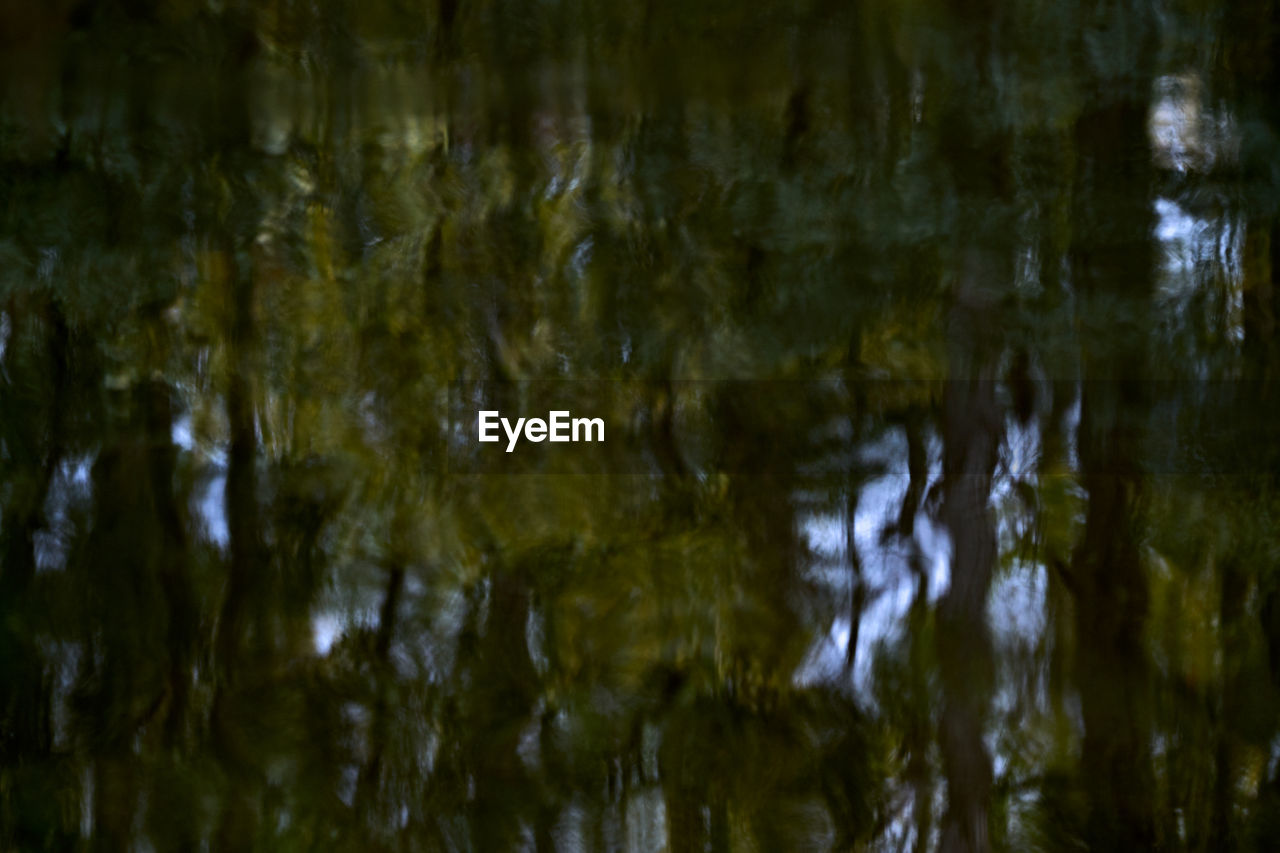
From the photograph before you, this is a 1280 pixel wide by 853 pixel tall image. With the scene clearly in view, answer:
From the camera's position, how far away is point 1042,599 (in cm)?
72

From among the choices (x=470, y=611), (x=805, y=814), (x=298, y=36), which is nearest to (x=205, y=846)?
(x=470, y=611)

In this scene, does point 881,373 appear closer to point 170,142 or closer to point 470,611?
point 470,611

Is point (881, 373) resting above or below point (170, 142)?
below

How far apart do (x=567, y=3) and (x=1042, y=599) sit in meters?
0.56

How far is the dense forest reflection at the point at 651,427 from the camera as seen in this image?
28.3 inches

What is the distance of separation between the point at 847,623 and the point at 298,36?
60cm

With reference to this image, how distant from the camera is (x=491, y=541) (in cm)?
74

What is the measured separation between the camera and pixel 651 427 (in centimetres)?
73

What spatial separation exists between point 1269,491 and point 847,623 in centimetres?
31

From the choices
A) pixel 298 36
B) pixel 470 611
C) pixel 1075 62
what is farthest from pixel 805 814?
pixel 298 36

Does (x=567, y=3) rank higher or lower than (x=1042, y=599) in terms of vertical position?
higher

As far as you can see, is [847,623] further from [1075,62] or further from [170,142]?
[170,142]

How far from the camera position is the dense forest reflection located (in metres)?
0.72

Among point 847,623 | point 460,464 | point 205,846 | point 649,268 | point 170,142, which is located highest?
point 170,142
